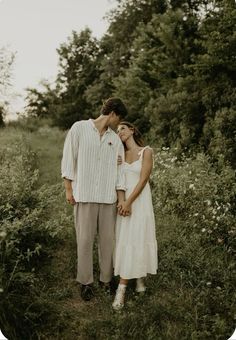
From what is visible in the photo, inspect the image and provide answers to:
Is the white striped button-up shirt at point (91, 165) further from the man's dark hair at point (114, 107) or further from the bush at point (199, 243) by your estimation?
the bush at point (199, 243)

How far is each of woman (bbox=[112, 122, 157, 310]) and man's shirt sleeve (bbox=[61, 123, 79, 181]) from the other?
1.97ft

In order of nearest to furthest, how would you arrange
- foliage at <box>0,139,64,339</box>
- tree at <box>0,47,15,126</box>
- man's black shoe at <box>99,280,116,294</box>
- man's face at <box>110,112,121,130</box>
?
foliage at <box>0,139,64,339</box>, man's face at <box>110,112,121,130</box>, man's black shoe at <box>99,280,116,294</box>, tree at <box>0,47,15,126</box>

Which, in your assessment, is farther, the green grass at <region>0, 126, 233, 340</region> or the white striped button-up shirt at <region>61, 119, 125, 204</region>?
the white striped button-up shirt at <region>61, 119, 125, 204</region>

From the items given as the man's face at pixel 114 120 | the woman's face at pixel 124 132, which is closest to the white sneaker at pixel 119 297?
the woman's face at pixel 124 132

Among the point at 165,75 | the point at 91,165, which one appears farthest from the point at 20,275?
the point at 165,75

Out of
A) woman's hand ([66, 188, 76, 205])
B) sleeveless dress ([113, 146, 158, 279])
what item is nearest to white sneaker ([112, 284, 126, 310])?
sleeveless dress ([113, 146, 158, 279])

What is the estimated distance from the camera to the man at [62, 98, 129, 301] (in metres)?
4.48

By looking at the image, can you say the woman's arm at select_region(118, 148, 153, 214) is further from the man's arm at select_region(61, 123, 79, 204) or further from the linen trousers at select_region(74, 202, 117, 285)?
the man's arm at select_region(61, 123, 79, 204)

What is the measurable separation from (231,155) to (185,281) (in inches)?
133

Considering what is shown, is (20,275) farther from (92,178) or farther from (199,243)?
(199,243)

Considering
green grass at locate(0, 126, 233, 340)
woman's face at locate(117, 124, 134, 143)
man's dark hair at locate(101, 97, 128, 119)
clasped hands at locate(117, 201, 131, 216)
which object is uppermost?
man's dark hair at locate(101, 97, 128, 119)

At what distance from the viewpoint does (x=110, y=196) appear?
4.52 m

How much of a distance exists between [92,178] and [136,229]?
0.75 m

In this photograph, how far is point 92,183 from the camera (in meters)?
4.48
